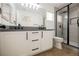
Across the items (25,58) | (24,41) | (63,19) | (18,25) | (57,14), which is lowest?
(25,58)

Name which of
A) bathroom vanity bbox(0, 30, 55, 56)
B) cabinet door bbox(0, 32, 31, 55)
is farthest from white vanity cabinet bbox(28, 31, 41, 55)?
cabinet door bbox(0, 32, 31, 55)

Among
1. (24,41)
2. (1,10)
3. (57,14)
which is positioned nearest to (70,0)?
(57,14)

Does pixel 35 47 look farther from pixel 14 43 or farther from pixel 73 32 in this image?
pixel 73 32

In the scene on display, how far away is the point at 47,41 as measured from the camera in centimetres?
192

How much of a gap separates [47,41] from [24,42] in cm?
70

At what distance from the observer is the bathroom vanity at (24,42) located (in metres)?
1.26

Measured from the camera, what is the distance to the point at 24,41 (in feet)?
4.92

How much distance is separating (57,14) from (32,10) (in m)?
0.61

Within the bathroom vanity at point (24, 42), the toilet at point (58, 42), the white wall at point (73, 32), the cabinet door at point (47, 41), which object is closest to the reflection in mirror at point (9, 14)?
the bathroom vanity at point (24, 42)

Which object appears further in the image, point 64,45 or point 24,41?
point 64,45

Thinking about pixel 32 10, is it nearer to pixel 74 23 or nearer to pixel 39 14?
pixel 39 14

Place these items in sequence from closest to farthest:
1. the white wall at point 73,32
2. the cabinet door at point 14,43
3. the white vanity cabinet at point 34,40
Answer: the cabinet door at point 14,43 → the white vanity cabinet at point 34,40 → the white wall at point 73,32

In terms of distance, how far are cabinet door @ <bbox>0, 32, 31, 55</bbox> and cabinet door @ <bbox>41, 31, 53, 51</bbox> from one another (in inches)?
18.3

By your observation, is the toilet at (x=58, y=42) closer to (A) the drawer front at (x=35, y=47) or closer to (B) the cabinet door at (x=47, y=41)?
(B) the cabinet door at (x=47, y=41)
